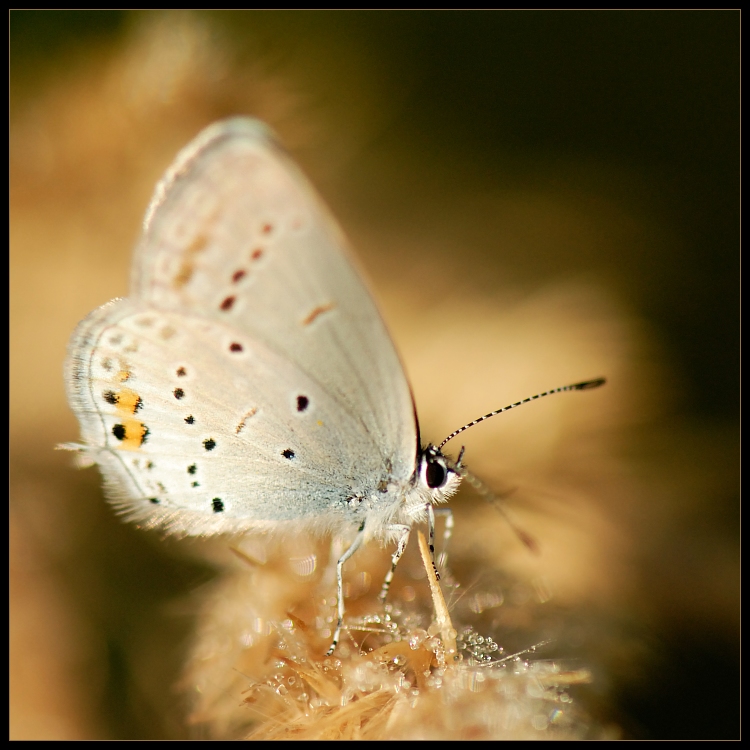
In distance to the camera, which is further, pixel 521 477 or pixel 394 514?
pixel 521 477

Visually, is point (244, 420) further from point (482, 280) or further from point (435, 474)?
point (482, 280)

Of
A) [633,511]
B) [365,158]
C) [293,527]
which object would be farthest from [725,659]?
[365,158]

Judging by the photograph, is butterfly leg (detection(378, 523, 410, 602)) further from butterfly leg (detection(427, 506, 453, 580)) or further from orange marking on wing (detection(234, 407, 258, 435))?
orange marking on wing (detection(234, 407, 258, 435))

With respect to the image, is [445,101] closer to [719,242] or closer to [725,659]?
[719,242]

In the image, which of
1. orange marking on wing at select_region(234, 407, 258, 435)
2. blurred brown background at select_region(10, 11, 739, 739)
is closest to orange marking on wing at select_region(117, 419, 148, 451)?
orange marking on wing at select_region(234, 407, 258, 435)

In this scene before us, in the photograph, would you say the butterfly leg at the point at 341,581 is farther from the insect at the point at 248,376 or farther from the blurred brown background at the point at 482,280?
the blurred brown background at the point at 482,280

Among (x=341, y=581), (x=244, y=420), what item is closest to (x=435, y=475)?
(x=341, y=581)

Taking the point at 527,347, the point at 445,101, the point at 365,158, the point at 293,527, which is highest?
the point at 445,101
